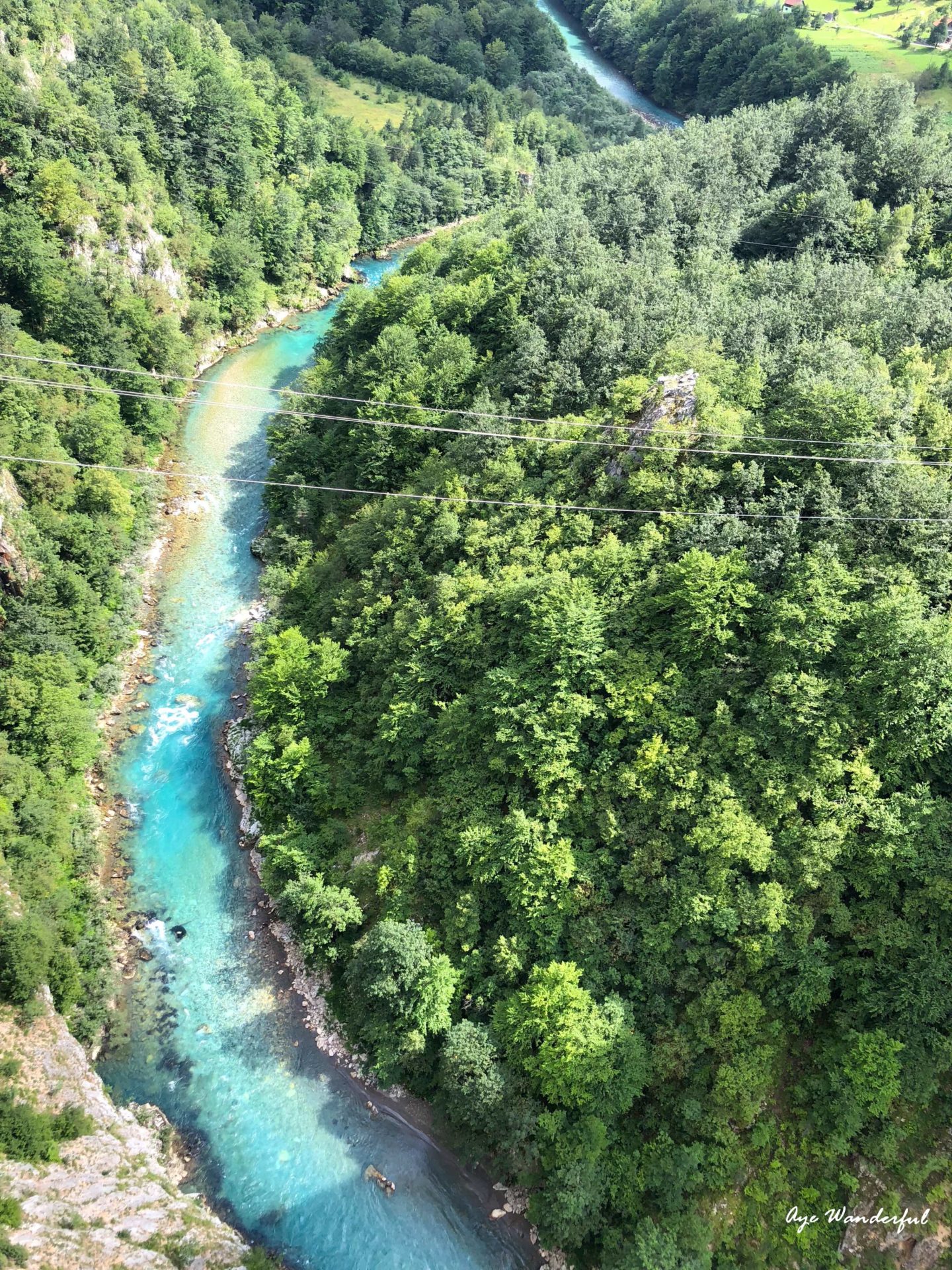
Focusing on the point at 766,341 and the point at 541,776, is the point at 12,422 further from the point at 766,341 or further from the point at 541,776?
the point at 766,341

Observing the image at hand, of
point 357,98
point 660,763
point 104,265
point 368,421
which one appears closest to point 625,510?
point 660,763

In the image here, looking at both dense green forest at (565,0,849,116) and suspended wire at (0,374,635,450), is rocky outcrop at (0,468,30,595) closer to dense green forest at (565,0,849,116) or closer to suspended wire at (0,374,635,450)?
suspended wire at (0,374,635,450)

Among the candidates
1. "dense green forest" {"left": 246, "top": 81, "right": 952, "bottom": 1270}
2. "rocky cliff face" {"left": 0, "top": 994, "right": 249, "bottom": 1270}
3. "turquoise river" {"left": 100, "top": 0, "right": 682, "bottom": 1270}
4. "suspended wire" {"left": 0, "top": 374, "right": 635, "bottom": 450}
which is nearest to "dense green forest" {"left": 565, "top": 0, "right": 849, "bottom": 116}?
"dense green forest" {"left": 246, "top": 81, "right": 952, "bottom": 1270}

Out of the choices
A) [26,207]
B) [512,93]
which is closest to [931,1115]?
[26,207]

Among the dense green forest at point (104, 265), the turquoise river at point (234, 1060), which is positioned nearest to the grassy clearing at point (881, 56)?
the dense green forest at point (104, 265)

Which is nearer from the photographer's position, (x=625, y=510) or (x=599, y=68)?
(x=625, y=510)

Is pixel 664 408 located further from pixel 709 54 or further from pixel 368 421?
pixel 709 54
